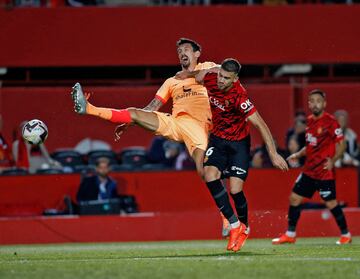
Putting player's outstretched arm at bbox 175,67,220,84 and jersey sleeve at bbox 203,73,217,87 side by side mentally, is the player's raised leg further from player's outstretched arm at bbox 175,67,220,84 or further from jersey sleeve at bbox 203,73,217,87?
jersey sleeve at bbox 203,73,217,87

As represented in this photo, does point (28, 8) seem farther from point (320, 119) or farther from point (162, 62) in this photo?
point (320, 119)

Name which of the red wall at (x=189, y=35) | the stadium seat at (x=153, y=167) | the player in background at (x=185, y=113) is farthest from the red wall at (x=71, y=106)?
the player in background at (x=185, y=113)

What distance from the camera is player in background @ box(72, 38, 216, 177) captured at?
12.2 meters

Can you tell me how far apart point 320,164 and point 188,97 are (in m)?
2.91

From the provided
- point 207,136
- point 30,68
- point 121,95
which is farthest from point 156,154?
point 207,136

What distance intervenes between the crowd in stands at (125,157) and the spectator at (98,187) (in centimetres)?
79

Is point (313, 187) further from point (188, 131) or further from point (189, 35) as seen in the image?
point (189, 35)

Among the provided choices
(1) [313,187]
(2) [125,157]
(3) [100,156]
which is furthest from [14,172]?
(1) [313,187]

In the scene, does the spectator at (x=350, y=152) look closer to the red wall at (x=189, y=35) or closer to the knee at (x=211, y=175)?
the red wall at (x=189, y=35)

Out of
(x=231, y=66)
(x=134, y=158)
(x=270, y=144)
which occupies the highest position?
(x=231, y=66)

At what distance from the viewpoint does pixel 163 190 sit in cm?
1964

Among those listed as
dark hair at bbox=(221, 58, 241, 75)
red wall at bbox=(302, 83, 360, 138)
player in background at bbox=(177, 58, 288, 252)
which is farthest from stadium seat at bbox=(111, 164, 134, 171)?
dark hair at bbox=(221, 58, 241, 75)

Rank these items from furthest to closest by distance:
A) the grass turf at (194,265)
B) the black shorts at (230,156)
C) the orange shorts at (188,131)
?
the orange shorts at (188,131)
the black shorts at (230,156)
the grass turf at (194,265)

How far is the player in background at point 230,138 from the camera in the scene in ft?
38.8
